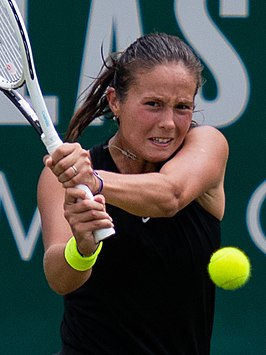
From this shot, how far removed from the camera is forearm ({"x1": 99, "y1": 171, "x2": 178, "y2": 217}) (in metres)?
3.39

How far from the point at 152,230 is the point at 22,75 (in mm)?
632

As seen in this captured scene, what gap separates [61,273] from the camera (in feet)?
11.6

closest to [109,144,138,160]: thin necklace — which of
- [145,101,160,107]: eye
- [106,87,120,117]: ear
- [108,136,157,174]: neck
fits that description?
[108,136,157,174]: neck

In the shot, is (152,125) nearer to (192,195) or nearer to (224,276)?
(192,195)

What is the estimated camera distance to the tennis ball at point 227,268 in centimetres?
370

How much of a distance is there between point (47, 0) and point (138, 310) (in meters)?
1.96

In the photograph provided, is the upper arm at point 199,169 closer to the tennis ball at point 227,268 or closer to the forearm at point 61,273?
the tennis ball at point 227,268

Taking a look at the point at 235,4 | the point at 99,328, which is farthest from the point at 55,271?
the point at 235,4

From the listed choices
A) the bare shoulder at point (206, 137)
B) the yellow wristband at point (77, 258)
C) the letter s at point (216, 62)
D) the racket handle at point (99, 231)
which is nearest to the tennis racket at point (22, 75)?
the racket handle at point (99, 231)

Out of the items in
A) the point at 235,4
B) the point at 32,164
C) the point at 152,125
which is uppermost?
the point at 152,125

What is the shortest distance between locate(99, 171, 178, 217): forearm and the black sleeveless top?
16cm

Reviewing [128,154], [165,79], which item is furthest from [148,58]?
[128,154]

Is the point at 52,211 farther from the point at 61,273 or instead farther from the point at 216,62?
the point at 216,62

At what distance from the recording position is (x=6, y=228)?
521 cm
